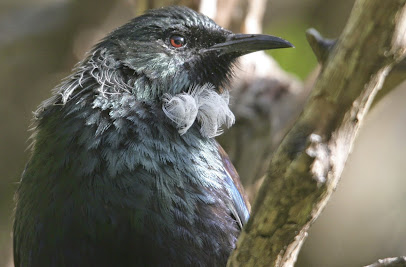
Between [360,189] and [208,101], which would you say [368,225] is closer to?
[360,189]

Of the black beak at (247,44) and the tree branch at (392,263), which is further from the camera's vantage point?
the black beak at (247,44)

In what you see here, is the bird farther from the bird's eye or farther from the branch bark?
the branch bark

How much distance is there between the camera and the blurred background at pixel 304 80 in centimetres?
703

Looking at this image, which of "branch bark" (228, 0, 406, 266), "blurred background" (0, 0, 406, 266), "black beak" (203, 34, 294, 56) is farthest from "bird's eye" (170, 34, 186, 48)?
"blurred background" (0, 0, 406, 266)

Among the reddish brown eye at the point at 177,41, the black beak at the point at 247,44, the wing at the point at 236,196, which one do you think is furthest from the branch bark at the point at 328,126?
the reddish brown eye at the point at 177,41

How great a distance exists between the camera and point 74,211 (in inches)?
142

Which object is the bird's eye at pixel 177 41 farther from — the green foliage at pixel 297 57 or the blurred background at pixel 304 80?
the green foliage at pixel 297 57

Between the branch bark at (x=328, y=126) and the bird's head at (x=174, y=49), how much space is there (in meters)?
1.37

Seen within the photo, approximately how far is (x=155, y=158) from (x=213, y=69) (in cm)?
94

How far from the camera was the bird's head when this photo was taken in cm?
412

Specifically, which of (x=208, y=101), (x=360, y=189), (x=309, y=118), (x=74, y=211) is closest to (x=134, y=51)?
(x=208, y=101)

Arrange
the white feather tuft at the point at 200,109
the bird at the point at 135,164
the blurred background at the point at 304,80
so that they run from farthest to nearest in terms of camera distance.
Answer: the blurred background at the point at 304,80 < the white feather tuft at the point at 200,109 < the bird at the point at 135,164

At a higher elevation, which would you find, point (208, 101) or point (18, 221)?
point (208, 101)

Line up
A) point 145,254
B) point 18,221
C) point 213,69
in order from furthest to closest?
point 213,69 < point 18,221 < point 145,254
